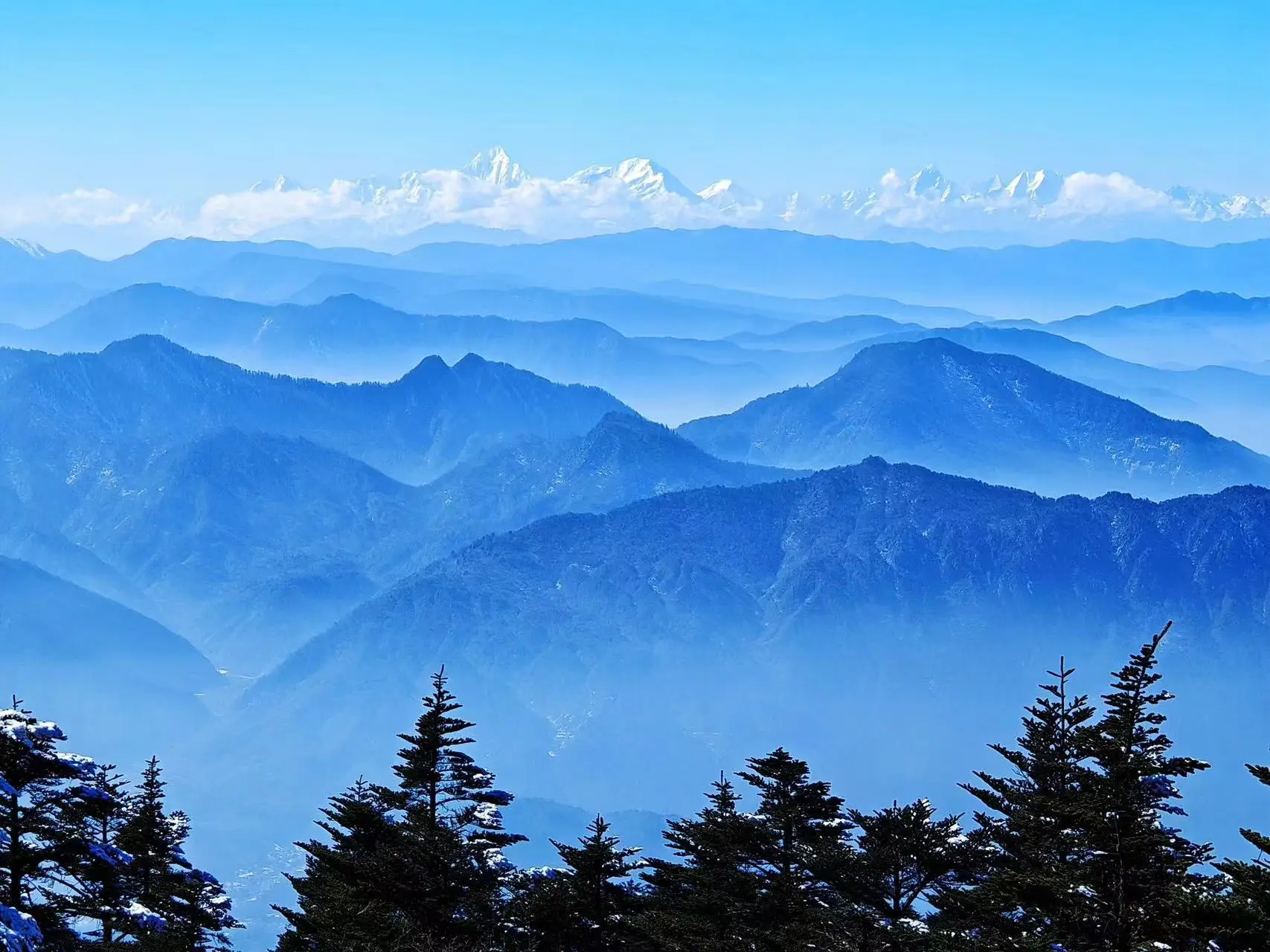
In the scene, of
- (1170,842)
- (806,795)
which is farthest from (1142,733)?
(806,795)

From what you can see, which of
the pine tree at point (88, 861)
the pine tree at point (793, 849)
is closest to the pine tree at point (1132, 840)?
the pine tree at point (793, 849)

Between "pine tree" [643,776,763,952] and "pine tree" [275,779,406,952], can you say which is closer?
"pine tree" [275,779,406,952]

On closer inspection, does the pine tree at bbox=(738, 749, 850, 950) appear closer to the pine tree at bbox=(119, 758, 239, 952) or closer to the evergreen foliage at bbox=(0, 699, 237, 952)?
the pine tree at bbox=(119, 758, 239, 952)

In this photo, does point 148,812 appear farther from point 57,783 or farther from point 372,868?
point 57,783

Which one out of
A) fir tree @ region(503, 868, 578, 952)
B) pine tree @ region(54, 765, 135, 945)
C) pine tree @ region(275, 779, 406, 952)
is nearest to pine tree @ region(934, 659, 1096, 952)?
fir tree @ region(503, 868, 578, 952)

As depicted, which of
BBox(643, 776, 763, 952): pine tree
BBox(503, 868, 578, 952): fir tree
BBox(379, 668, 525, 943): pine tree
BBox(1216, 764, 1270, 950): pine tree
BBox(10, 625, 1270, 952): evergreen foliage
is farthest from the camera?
BBox(503, 868, 578, 952): fir tree

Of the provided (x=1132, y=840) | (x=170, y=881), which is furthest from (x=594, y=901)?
(x=1132, y=840)
